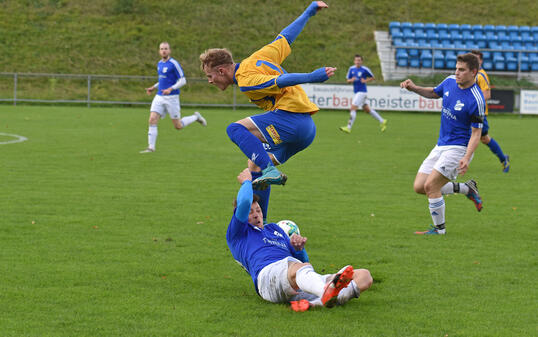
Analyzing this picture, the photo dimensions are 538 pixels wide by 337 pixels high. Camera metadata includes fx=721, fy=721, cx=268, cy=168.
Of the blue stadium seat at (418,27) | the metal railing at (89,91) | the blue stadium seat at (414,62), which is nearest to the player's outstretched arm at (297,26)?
the metal railing at (89,91)

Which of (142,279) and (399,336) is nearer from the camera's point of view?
(399,336)

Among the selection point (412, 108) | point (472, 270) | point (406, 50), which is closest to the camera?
point (472, 270)

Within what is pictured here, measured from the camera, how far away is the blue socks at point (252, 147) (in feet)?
21.8

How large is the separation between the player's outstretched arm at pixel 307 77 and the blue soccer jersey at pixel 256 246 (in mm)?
1263

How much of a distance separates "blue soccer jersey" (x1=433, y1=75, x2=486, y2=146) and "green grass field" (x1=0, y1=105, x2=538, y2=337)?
1.12 m

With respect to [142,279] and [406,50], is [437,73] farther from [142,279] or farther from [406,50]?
[142,279]

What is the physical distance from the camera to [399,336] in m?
4.71

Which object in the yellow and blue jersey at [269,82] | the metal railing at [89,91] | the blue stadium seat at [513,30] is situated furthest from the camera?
the blue stadium seat at [513,30]

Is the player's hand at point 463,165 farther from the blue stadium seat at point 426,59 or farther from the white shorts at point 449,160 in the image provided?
the blue stadium seat at point 426,59

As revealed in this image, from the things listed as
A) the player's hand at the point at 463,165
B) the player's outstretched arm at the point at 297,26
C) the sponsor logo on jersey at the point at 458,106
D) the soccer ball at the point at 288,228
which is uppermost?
the player's outstretched arm at the point at 297,26

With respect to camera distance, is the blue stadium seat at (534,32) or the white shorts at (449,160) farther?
the blue stadium seat at (534,32)

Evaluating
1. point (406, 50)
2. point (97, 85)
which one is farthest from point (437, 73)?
point (97, 85)

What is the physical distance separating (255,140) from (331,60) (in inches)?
1277

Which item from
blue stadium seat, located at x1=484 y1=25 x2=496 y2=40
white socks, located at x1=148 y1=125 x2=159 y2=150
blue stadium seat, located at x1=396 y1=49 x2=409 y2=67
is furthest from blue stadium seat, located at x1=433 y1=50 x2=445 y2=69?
white socks, located at x1=148 y1=125 x2=159 y2=150
